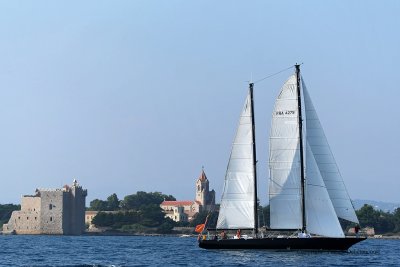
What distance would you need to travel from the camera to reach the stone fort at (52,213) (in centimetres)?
15062

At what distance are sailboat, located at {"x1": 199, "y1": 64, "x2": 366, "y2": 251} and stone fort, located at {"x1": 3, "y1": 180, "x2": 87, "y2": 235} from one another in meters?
98.3

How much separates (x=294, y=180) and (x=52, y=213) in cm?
10139

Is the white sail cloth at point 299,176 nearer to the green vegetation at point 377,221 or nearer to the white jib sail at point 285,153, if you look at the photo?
the white jib sail at point 285,153

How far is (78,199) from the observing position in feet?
504

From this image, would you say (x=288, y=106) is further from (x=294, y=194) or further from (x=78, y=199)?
(x=78, y=199)

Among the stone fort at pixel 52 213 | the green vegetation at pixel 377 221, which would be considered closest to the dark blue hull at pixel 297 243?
the stone fort at pixel 52 213

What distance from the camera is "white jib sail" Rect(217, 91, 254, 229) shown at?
54.9 meters

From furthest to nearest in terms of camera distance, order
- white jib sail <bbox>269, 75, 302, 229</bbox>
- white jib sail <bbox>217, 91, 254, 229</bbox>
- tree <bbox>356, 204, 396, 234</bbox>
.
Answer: tree <bbox>356, 204, 396, 234</bbox> → white jib sail <bbox>217, 91, 254, 229</bbox> → white jib sail <bbox>269, 75, 302, 229</bbox>

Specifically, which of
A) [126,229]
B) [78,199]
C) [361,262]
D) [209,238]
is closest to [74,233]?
[78,199]

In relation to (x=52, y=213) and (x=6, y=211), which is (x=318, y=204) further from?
(x=6, y=211)

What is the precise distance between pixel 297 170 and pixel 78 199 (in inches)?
4055

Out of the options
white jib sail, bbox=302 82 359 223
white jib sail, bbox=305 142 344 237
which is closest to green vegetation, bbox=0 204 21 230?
white jib sail, bbox=305 142 344 237

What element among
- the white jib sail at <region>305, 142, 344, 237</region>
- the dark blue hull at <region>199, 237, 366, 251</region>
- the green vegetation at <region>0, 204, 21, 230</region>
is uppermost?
the green vegetation at <region>0, 204, 21, 230</region>

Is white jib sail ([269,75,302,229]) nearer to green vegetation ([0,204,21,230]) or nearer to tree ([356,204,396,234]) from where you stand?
tree ([356,204,396,234])
